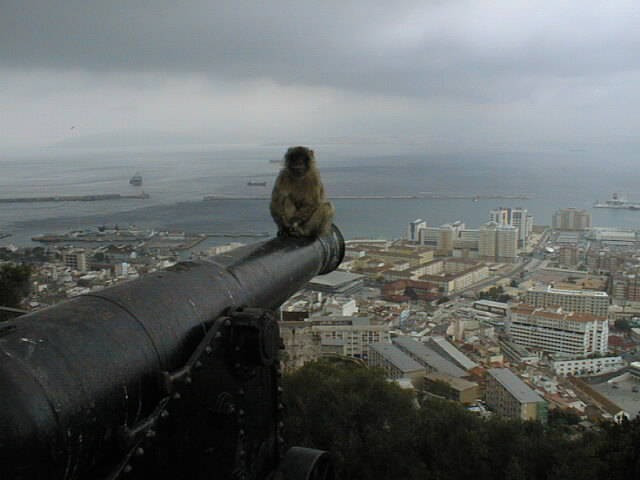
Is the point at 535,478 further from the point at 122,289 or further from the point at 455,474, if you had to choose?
the point at 122,289

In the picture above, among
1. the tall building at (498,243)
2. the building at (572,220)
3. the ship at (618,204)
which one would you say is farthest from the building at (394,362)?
the ship at (618,204)

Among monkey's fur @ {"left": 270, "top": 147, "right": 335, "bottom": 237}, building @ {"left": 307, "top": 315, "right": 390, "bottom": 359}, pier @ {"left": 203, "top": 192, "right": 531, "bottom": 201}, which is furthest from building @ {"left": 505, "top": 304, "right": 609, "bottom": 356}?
pier @ {"left": 203, "top": 192, "right": 531, "bottom": 201}

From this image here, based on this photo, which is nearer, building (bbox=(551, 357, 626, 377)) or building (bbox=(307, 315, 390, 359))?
building (bbox=(307, 315, 390, 359))

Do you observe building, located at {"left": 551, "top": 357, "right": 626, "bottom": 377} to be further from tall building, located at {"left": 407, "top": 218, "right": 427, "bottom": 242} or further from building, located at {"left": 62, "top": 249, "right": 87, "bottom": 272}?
tall building, located at {"left": 407, "top": 218, "right": 427, "bottom": 242}

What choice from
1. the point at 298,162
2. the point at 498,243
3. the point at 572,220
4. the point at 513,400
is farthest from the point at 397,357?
the point at 572,220

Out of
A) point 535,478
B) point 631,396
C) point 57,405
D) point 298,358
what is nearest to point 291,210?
point 57,405
